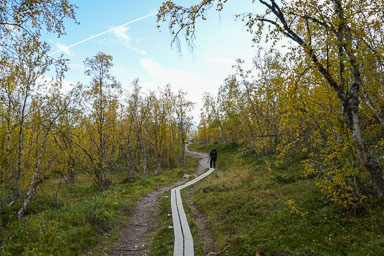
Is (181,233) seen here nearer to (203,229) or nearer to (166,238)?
(166,238)

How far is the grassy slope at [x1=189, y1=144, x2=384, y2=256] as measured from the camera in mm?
4352

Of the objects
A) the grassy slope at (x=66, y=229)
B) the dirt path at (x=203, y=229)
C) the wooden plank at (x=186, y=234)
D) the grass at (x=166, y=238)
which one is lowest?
the dirt path at (x=203, y=229)

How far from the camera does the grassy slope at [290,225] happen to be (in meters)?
4.35

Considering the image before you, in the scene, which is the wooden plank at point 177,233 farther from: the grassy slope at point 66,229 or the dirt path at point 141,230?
the grassy slope at point 66,229

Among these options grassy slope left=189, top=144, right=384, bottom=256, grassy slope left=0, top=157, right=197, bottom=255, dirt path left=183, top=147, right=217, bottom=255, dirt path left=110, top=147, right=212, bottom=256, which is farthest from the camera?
dirt path left=110, top=147, right=212, bottom=256

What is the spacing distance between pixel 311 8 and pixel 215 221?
6.74m

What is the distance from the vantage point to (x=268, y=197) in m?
8.11

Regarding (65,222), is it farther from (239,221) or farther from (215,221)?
(239,221)

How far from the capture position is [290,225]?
18.2 ft

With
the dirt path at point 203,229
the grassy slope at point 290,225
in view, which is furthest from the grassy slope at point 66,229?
the grassy slope at point 290,225

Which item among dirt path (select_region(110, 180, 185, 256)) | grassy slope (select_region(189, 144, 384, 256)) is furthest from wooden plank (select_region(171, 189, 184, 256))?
grassy slope (select_region(189, 144, 384, 256))

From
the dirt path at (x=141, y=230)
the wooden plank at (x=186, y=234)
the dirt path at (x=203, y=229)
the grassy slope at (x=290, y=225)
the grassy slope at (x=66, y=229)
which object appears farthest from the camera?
the dirt path at (x=141, y=230)

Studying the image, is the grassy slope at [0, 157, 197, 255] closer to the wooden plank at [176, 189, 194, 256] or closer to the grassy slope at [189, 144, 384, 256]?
the wooden plank at [176, 189, 194, 256]

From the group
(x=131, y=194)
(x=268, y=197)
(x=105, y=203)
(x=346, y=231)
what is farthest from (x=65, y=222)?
(x=346, y=231)
